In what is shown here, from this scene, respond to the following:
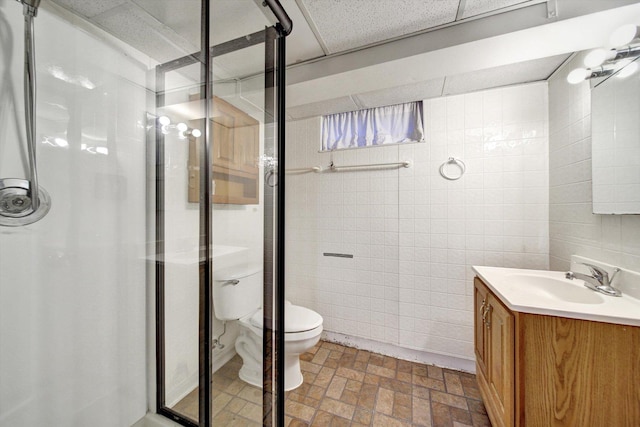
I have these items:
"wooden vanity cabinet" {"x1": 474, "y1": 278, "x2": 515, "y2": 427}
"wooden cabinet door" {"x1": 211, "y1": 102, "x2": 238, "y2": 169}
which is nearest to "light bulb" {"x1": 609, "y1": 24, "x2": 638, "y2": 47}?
"wooden vanity cabinet" {"x1": 474, "y1": 278, "x2": 515, "y2": 427}

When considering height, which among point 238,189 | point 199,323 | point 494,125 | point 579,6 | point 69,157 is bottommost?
point 199,323

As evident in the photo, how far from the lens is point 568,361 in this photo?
906 mm

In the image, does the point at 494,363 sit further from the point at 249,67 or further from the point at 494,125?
the point at 249,67

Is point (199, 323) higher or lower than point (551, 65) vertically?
lower

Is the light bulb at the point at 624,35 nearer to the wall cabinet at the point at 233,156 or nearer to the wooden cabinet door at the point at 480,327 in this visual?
the wooden cabinet door at the point at 480,327

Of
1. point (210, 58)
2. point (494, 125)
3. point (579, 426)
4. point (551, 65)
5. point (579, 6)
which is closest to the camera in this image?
point (579, 426)

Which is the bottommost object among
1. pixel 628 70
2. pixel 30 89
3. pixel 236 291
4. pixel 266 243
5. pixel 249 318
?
pixel 249 318

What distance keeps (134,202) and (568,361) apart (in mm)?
2000

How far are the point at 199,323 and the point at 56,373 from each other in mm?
520

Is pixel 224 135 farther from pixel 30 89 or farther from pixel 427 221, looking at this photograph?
pixel 427 221

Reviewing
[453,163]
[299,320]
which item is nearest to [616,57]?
[453,163]

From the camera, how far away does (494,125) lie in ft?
5.82

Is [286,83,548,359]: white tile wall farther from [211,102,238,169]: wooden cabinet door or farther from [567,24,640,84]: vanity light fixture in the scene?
[211,102,238,169]: wooden cabinet door

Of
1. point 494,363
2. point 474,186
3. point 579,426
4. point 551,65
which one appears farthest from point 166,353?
point 551,65
